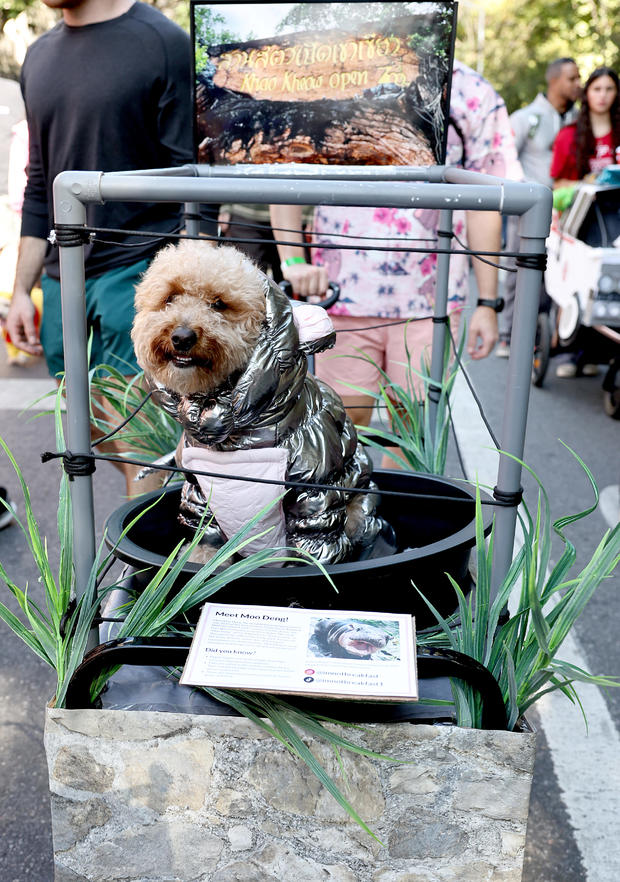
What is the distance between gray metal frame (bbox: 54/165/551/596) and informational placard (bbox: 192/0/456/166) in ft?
2.50

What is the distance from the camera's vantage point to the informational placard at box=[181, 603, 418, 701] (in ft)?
4.79

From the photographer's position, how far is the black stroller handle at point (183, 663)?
60.4 inches

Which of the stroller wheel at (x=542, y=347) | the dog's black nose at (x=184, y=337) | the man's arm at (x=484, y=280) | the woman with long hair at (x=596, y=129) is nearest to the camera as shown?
the dog's black nose at (x=184, y=337)

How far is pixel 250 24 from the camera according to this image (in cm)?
223

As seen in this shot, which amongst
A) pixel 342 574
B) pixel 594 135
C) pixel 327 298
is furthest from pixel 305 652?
pixel 594 135

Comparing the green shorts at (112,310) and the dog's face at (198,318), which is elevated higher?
the dog's face at (198,318)

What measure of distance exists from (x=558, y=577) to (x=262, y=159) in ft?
4.36

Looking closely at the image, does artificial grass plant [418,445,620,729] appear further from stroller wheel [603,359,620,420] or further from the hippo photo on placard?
stroller wheel [603,359,620,420]

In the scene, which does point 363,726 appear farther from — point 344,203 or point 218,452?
point 344,203

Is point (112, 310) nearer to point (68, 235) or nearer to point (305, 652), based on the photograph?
point (68, 235)

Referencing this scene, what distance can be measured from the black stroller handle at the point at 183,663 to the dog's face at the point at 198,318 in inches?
19.8

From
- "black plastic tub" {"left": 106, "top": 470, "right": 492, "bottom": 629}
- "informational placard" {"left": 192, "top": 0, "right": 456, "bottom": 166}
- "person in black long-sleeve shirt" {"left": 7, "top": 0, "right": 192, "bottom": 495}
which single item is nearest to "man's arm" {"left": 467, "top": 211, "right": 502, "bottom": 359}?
"informational placard" {"left": 192, "top": 0, "right": 456, "bottom": 166}

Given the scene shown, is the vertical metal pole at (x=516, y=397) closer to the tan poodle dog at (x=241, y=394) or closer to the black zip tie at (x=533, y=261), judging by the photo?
the black zip tie at (x=533, y=261)

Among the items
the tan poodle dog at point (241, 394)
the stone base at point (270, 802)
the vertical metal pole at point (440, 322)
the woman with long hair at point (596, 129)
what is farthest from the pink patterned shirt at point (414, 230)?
the woman with long hair at point (596, 129)
